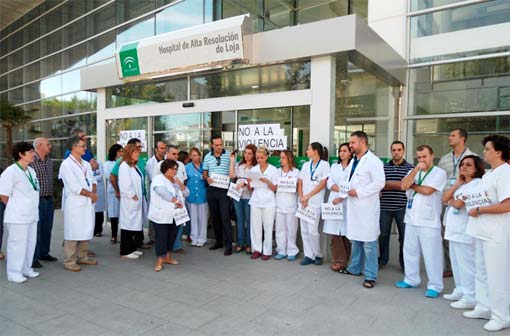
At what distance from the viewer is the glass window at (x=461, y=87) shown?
753cm

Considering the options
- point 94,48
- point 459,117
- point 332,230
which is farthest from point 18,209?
point 94,48

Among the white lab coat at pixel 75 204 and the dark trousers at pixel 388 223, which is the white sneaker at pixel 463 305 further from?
the white lab coat at pixel 75 204

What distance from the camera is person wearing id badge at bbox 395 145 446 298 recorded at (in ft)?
14.4

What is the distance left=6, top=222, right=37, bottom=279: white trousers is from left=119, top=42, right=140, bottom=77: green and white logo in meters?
4.04

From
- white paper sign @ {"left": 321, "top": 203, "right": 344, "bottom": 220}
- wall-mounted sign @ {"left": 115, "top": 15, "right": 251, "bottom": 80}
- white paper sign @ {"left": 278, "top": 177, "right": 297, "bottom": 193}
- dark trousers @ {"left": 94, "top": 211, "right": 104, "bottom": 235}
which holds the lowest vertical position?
dark trousers @ {"left": 94, "top": 211, "right": 104, "bottom": 235}

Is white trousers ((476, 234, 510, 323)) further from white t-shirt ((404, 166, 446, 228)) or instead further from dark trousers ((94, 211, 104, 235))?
dark trousers ((94, 211, 104, 235))

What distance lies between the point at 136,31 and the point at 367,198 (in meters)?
12.4

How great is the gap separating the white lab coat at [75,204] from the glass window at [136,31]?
31.7 ft

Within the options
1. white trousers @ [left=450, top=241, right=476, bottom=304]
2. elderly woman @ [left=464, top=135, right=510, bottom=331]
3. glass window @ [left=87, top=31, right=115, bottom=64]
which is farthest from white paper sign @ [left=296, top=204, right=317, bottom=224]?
glass window @ [left=87, top=31, right=115, bottom=64]

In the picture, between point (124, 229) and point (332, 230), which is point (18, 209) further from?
point (332, 230)

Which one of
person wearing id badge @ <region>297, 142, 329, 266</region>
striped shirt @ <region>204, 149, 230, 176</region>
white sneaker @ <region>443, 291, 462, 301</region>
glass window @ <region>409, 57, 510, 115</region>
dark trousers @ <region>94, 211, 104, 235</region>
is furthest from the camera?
dark trousers @ <region>94, 211, 104, 235</region>

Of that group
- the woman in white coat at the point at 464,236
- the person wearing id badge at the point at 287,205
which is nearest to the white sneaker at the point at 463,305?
the woman in white coat at the point at 464,236

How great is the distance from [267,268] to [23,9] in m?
22.2

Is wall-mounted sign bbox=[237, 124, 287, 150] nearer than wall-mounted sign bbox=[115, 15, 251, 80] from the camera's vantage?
No
